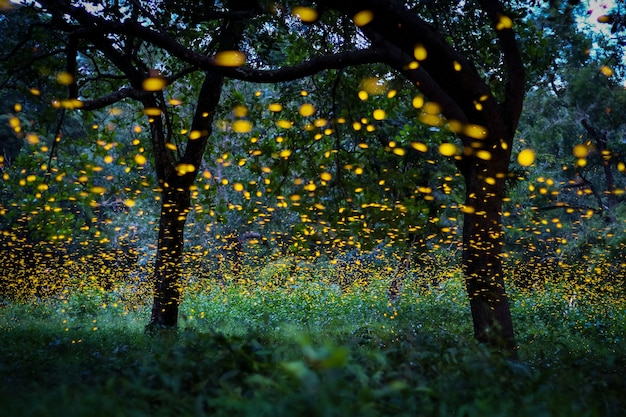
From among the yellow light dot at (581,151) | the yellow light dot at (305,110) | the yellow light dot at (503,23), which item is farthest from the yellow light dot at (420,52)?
the yellow light dot at (581,151)

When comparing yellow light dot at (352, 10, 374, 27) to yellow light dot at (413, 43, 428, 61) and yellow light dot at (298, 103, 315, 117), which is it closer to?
yellow light dot at (413, 43, 428, 61)

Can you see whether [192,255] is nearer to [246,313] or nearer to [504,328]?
[246,313]

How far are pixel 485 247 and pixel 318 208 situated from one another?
2620mm

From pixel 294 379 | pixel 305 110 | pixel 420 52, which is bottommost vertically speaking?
pixel 294 379

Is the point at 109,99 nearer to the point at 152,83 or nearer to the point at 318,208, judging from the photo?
the point at 152,83

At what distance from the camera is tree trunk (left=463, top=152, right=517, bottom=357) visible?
5492mm

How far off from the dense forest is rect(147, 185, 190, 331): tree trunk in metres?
0.04

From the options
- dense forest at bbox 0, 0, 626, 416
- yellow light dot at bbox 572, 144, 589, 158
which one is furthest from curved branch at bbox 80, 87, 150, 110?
yellow light dot at bbox 572, 144, 589, 158

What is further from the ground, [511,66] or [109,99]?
[511,66]

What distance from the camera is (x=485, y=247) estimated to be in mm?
5547

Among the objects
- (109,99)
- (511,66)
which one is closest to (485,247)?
(511,66)

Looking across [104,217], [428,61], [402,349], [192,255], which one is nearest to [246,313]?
[192,255]

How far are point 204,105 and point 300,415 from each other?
24.5 ft

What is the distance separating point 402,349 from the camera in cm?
333
